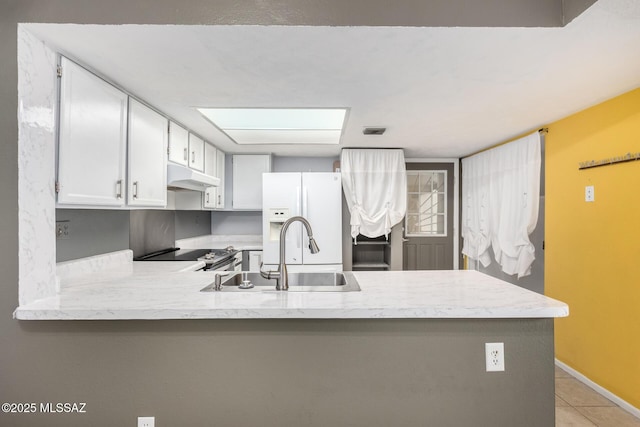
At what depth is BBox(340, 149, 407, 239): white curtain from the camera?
395 cm

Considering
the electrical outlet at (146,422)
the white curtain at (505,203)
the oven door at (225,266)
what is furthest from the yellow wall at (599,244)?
the oven door at (225,266)

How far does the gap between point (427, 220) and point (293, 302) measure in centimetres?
376

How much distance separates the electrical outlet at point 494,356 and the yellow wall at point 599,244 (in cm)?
137

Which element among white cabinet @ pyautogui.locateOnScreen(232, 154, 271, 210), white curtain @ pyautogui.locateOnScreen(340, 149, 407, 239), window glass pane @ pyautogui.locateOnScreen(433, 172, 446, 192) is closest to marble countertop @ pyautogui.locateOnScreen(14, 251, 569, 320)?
white curtain @ pyautogui.locateOnScreen(340, 149, 407, 239)

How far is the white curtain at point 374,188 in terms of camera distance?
3.95 meters

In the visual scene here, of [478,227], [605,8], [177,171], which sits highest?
[605,8]

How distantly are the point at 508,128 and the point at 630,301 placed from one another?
1615 millimetres

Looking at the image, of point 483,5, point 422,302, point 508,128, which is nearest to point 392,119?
point 508,128

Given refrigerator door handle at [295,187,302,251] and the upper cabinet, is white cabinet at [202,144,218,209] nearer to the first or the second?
the upper cabinet

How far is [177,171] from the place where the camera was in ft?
8.65

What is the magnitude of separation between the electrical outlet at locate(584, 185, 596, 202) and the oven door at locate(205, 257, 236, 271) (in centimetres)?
311

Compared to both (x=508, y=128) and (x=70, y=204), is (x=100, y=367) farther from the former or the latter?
(x=508, y=128)

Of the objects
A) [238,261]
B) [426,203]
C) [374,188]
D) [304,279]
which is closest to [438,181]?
[426,203]

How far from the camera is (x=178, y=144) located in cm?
285
